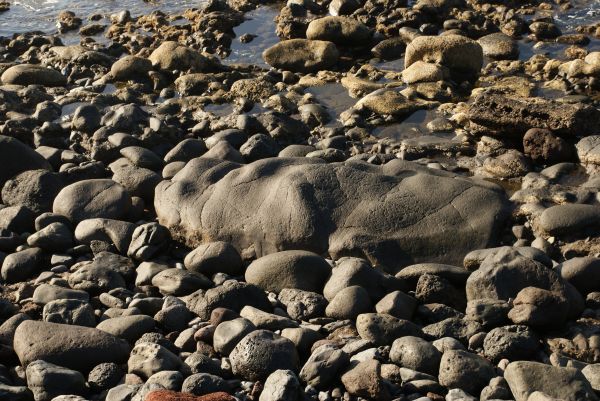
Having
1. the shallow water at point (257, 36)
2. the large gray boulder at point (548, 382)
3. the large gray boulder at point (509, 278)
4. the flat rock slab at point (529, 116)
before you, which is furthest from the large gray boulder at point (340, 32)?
the large gray boulder at point (548, 382)

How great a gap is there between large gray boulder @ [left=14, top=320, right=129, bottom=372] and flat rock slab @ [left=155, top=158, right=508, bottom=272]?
229 centimetres

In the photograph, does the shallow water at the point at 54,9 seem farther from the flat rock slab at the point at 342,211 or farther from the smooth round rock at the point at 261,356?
the smooth round rock at the point at 261,356

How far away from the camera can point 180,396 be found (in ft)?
19.3

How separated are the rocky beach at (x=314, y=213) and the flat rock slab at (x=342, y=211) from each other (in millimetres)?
23

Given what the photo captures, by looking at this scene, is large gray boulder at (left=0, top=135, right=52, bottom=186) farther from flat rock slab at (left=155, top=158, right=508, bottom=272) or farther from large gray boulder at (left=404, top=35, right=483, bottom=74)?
large gray boulder at (left=404, top=35, right=483, bottom=74)

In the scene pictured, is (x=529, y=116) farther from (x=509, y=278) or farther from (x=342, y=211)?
(x=509, y=278)

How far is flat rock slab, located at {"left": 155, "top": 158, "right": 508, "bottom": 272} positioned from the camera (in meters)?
8.53

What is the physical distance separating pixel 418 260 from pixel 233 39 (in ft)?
29.2

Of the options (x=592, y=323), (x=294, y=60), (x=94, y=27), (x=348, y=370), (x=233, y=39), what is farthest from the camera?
(x=94, y=27)

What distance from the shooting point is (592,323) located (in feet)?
23.5

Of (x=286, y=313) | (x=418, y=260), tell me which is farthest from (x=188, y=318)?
(x=418, y=260)

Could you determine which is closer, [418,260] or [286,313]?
[286,313]

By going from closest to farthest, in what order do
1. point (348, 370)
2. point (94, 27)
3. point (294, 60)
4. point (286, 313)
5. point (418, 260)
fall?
point (348, 370), point (286, 313), point (418, 260), point (294, 60), point (94, 27)

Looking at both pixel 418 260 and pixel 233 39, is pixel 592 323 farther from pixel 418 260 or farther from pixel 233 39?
pixel 233 39
